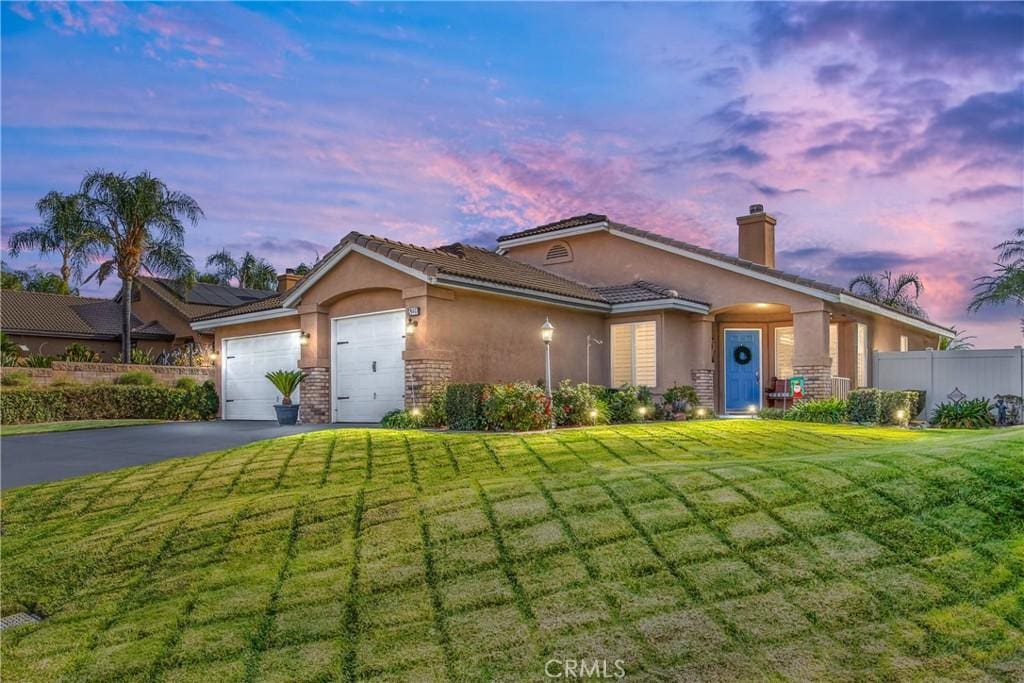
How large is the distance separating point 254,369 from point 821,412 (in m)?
14.7

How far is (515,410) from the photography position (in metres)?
11.7

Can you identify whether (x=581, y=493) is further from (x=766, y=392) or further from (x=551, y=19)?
(x=766, y=392)

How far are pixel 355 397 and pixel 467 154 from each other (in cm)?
734

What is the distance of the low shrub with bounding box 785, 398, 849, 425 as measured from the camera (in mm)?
14656

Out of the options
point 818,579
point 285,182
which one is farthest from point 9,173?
point 818,579

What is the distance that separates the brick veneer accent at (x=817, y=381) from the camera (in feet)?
51.2

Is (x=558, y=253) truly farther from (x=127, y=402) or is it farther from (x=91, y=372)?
(x=91, y=372)

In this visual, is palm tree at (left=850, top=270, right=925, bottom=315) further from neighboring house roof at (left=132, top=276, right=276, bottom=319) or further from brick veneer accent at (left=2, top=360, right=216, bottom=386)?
neighboring house roof at (left=132, top=276, right=276, bottom=319)

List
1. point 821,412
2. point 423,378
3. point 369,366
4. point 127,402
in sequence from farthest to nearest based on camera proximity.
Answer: point 127,402, point 369,366, point 821,412, point 423,378

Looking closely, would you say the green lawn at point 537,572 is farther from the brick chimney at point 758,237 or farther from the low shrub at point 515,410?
the brick chimney at point 758,237

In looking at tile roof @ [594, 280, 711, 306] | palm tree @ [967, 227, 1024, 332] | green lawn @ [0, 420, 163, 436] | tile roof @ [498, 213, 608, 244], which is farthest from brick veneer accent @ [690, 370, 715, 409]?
green lawn @ [0, 420, 163, 436]

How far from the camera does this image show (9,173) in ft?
53.8

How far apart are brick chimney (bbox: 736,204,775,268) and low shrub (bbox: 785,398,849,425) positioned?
5.19 meters

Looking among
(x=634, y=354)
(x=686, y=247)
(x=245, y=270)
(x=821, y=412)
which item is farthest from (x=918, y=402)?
(x=245, y=270)
